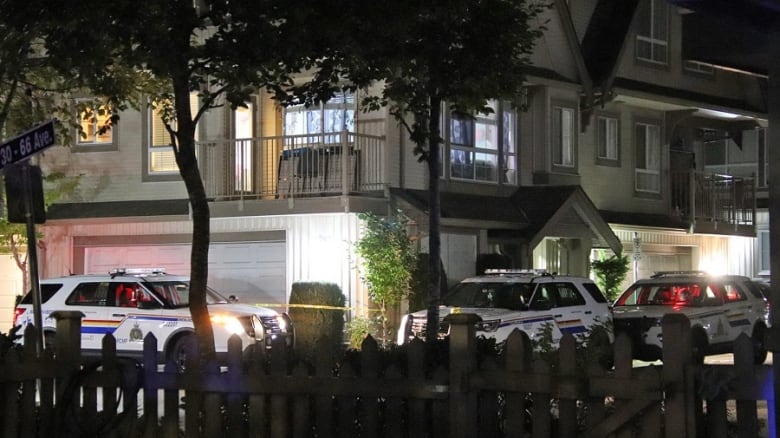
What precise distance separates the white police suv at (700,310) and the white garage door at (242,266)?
7.21 meters

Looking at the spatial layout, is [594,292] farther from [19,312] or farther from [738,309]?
[19,312]

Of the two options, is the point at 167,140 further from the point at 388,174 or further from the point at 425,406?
the point at 425,406

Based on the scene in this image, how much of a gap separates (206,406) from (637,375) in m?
3.48

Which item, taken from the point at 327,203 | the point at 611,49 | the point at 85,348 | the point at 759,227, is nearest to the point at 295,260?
the point at 327,203

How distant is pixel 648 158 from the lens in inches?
1262

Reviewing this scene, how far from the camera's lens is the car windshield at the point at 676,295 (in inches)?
847

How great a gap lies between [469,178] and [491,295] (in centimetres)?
787

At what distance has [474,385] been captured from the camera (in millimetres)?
8461

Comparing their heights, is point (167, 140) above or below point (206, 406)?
Answer: above

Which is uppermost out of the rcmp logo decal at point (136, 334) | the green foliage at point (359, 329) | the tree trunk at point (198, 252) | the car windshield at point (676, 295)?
the tree trunk at point (198, 252)

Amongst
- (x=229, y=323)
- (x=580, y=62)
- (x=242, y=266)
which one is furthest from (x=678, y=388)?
(x=580, y=62)

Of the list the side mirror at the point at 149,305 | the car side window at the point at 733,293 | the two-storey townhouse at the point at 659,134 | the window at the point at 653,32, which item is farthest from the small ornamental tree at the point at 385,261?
the window at the point at 653,32

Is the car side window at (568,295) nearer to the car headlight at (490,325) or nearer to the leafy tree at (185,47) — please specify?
the car headlight at (490,325)

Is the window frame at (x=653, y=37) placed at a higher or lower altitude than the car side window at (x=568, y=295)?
higher
